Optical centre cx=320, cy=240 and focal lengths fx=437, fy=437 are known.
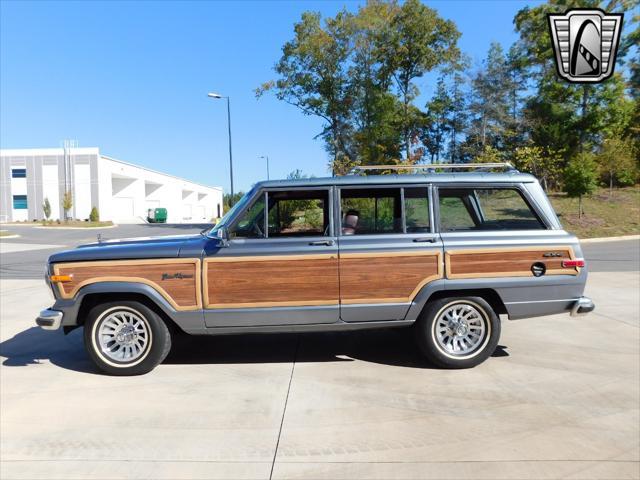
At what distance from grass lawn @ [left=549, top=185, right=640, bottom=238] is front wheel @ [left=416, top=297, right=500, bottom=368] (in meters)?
18.0

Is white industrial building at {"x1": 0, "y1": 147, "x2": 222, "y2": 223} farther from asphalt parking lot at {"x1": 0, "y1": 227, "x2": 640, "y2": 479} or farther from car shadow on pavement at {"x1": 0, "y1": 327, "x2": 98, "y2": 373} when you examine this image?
asphalt parking lot at {"x1": 0, "y1": 227, "x2": 640, "y2": 479}

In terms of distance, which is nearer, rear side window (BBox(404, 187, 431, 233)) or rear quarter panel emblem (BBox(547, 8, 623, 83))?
rear side window (BBox(404, 187, 431, 233))

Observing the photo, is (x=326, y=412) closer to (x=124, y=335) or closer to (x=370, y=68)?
(x=124, y=335)

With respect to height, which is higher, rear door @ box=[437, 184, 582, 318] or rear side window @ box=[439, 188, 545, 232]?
rear side window @ box=[439, 188, 545, 232]

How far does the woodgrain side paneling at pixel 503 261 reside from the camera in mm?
4375

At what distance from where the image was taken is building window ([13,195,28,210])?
5645 centimetres

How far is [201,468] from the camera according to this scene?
2.82 metres

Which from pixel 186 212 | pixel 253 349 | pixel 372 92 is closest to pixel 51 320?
pixel 253 349

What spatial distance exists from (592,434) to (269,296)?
9.34 ft

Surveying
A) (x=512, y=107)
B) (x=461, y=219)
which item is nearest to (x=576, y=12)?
(x=461, y=219)

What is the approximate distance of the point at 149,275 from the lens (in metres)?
4.27

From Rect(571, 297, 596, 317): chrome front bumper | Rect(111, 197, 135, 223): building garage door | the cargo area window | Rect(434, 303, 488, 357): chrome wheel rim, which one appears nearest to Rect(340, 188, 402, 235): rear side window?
A: the cargo area window

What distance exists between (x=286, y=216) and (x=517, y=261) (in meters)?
2.41

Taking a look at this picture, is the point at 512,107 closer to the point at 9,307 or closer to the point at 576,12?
the point at 576,12
